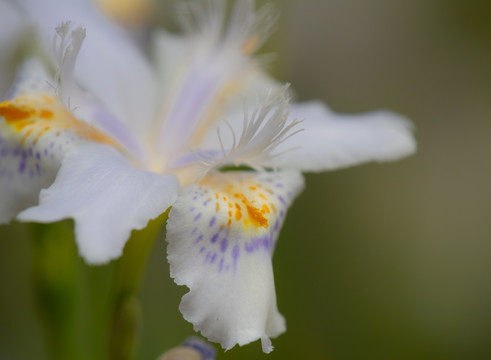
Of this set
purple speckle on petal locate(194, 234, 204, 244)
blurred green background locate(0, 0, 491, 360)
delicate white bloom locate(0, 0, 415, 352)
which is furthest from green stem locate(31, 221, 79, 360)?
purple speckle on petal locate(194, 234, 204, 244)

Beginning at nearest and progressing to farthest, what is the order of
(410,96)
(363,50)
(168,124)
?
(168,124) → (410,96) → (363,50)

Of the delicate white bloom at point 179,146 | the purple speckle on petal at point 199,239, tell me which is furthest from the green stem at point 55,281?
the purple speckle on petal at point 199,239

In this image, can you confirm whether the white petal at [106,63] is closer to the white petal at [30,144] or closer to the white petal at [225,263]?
the white petal at [30,144]

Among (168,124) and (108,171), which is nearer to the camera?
(108,171)

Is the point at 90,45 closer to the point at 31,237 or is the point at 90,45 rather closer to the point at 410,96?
the point at 31,237

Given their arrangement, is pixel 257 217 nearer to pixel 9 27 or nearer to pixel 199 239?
pixel 199 239

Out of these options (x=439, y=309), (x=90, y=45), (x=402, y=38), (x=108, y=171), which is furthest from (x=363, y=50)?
(x=108, y=171)
